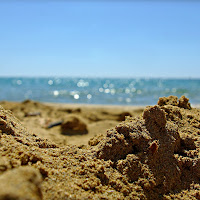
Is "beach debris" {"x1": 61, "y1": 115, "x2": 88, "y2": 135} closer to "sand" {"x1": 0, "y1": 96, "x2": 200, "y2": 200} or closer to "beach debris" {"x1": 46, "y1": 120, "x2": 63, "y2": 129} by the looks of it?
"beach debris" {"x1": 46, "y1": 120, "x2": 63, "y2": 129}

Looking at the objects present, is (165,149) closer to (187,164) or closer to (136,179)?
(187,164)

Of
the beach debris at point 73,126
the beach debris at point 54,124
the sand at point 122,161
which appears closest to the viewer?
the sand at point 122,161

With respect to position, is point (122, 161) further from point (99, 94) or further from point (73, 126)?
point (99, 94)

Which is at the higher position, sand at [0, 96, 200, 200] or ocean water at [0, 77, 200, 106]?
sand at [0, 96, 200, 200]

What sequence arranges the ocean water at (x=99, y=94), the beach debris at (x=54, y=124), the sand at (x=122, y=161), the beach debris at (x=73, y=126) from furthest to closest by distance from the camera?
the ocean water at (x=99, y=94) → the beach debris at (x=54, y=124) → the beach debris at (x=73, y=126) → the sand at (x=122, y=161)

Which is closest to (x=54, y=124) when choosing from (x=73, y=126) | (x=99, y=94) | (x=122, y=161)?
(x=73, y=126)

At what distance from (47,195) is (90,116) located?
6074 mm

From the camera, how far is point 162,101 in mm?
2809

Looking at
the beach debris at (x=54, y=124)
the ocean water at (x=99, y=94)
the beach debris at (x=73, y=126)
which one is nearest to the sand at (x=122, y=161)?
the beach debris at (x=73, y=126)

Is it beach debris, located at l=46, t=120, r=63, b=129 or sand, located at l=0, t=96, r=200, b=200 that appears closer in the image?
sand, located at l=0, t=96, r=200, b=200

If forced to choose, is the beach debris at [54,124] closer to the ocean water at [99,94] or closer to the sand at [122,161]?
the sand at [122,161]

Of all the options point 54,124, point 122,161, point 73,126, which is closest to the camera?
point 122,161

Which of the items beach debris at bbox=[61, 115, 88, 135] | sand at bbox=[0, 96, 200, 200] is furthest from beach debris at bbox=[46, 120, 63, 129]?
sand at bbox=[0, 96, 200, 200]

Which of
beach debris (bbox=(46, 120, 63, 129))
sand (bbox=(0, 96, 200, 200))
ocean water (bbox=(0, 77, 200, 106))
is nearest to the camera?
sand (bbox=(0, 96, 200, 200))
